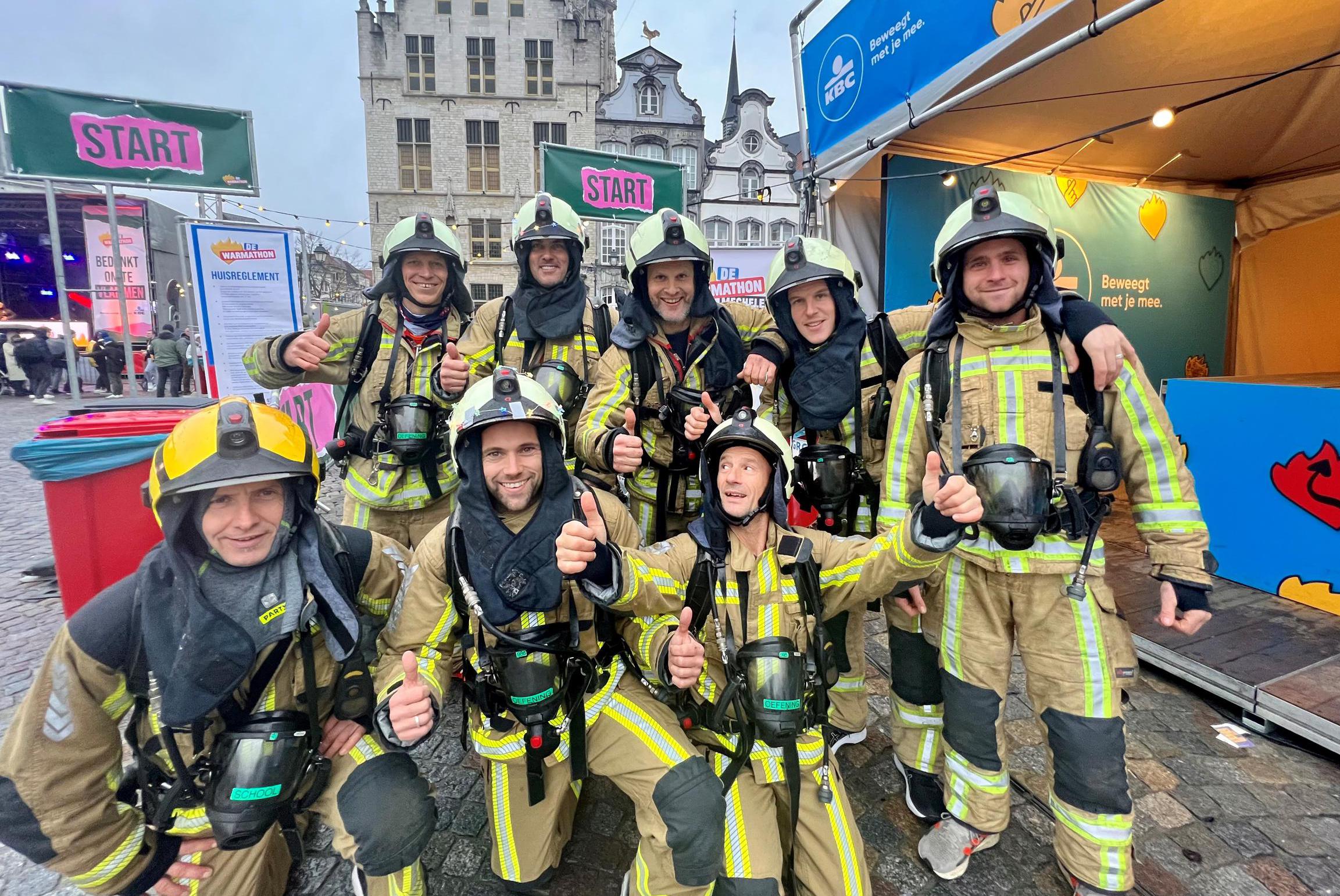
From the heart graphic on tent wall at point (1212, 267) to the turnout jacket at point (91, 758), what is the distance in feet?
31.1

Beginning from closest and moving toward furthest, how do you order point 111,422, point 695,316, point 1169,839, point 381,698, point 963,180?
point 381,698 → point 1169,839 → point 695,316 → point 111,422 → point 963,180

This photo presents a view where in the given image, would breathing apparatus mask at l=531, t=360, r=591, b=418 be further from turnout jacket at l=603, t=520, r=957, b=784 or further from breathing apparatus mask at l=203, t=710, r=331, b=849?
breathing apparatus mask at l=203, t=710, r=331, b=849

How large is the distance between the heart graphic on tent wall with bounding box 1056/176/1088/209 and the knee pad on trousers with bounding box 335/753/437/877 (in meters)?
7.60

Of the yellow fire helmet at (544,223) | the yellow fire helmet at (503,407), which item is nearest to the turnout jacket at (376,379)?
the yellow fire helmet at (544,223)

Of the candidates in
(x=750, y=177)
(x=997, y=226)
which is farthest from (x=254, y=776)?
(x=750, y=177)

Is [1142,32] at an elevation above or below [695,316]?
above

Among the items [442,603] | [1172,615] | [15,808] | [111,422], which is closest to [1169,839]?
[1172,615]

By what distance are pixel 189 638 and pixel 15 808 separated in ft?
2.04

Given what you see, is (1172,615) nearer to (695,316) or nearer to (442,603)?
(695,316)

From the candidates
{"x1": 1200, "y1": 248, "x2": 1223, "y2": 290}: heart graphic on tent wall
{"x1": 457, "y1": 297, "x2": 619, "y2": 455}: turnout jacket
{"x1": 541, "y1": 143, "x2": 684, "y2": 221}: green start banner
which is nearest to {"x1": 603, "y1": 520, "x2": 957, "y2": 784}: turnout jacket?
{"x1": 457, "y1": 297, "x2": 619, "y2": 455}: turnout jacket

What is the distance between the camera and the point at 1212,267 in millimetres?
7125

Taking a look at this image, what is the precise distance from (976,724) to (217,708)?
104 inches

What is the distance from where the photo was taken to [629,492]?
332cm

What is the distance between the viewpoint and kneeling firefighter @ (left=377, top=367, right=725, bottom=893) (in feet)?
6.88
